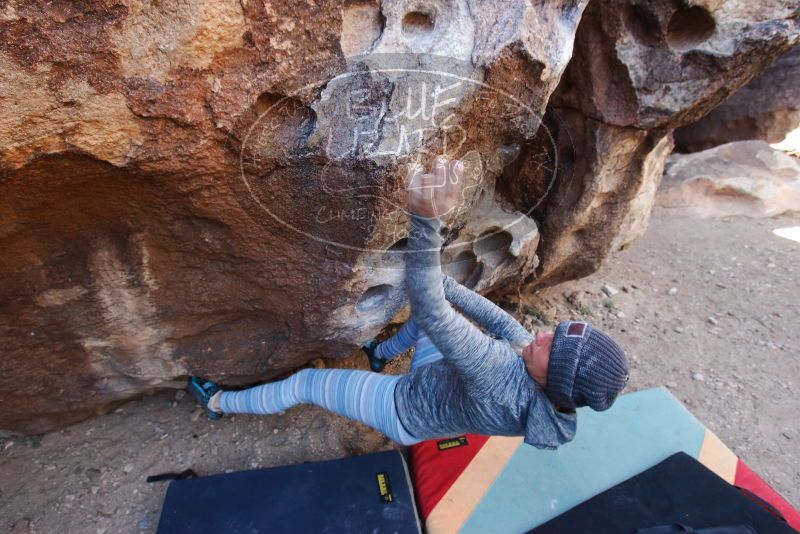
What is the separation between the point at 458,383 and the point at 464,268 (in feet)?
3.23

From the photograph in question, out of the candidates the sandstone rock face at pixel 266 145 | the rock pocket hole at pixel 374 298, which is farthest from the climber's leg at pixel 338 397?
the rock pocket hole at pixel 374 298

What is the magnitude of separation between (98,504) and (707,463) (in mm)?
2494

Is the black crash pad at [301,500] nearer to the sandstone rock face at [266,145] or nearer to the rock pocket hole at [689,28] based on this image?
the sandstone rock face at [266,145]

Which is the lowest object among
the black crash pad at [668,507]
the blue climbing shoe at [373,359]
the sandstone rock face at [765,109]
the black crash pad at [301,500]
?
the black crash pad at [301,500]

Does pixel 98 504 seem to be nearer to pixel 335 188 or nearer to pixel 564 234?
pixel 335 188

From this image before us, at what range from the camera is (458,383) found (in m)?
1.54

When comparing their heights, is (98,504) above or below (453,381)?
below

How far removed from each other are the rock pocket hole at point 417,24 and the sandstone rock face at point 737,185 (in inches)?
154

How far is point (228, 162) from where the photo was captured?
1.45 m

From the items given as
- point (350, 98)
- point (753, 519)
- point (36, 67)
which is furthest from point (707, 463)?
point (36, 67)

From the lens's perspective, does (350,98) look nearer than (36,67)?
No

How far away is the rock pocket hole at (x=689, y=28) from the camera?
6.33 feet
